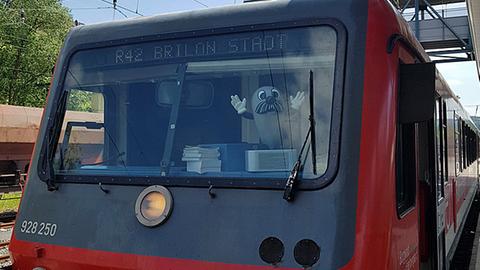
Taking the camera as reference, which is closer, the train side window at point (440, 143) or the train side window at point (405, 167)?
the train side window at point (405, 167)

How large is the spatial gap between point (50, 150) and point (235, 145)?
47.7 inches

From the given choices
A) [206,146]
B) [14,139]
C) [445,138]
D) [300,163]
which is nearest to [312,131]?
[300,163]

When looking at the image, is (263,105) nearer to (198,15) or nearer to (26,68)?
(198,15)

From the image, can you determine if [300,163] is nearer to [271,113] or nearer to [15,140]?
[271,113]

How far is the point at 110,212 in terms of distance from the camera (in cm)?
297

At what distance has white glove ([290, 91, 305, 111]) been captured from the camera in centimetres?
286

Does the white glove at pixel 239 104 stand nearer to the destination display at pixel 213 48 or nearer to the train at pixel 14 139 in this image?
the destination display at pixel 213 48

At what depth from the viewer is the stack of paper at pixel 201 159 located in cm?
293

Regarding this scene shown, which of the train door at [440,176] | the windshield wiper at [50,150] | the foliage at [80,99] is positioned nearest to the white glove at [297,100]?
the foliage at [80,99]

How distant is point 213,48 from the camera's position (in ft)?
10.1

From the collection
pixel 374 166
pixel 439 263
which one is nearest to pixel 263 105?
pixel 374 166

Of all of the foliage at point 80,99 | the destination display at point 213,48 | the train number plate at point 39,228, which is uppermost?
the destination display at point 213,48

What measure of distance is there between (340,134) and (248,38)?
30.8 inches

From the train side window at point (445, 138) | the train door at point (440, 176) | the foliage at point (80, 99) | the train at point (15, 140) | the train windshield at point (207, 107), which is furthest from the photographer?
the train at point (15, 140)
